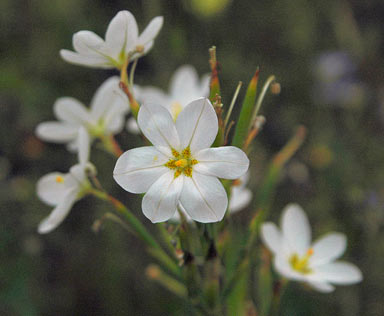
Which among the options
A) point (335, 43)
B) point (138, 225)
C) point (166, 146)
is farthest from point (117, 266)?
point (335, 43)

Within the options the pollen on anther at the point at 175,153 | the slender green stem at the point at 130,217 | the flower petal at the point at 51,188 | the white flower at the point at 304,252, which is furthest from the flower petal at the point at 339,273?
the flower petal at the point at 51,188

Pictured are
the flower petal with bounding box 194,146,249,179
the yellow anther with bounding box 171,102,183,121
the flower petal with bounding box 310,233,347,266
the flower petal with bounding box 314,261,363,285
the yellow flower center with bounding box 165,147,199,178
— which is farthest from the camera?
the yellow anther with bounding box 171,102,183,121

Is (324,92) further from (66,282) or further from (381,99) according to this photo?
(66,282)

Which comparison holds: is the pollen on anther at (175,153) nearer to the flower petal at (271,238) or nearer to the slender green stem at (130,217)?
the slender green stem at (130,217)

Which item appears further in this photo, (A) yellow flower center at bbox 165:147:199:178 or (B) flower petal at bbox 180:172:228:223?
(A) yellow flower center at bbox 165:147:199:178

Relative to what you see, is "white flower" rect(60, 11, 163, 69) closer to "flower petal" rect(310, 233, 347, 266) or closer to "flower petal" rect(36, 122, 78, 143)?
"flower petal" rect(36, 122, 78, 143)

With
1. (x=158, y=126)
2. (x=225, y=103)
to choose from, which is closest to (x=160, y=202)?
(x=158, y=126)

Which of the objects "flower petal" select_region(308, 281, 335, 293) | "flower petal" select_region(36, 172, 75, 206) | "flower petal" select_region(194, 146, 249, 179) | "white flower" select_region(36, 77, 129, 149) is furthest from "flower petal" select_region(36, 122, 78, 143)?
"flower petal" select_region(308, 281, 335, 293)
